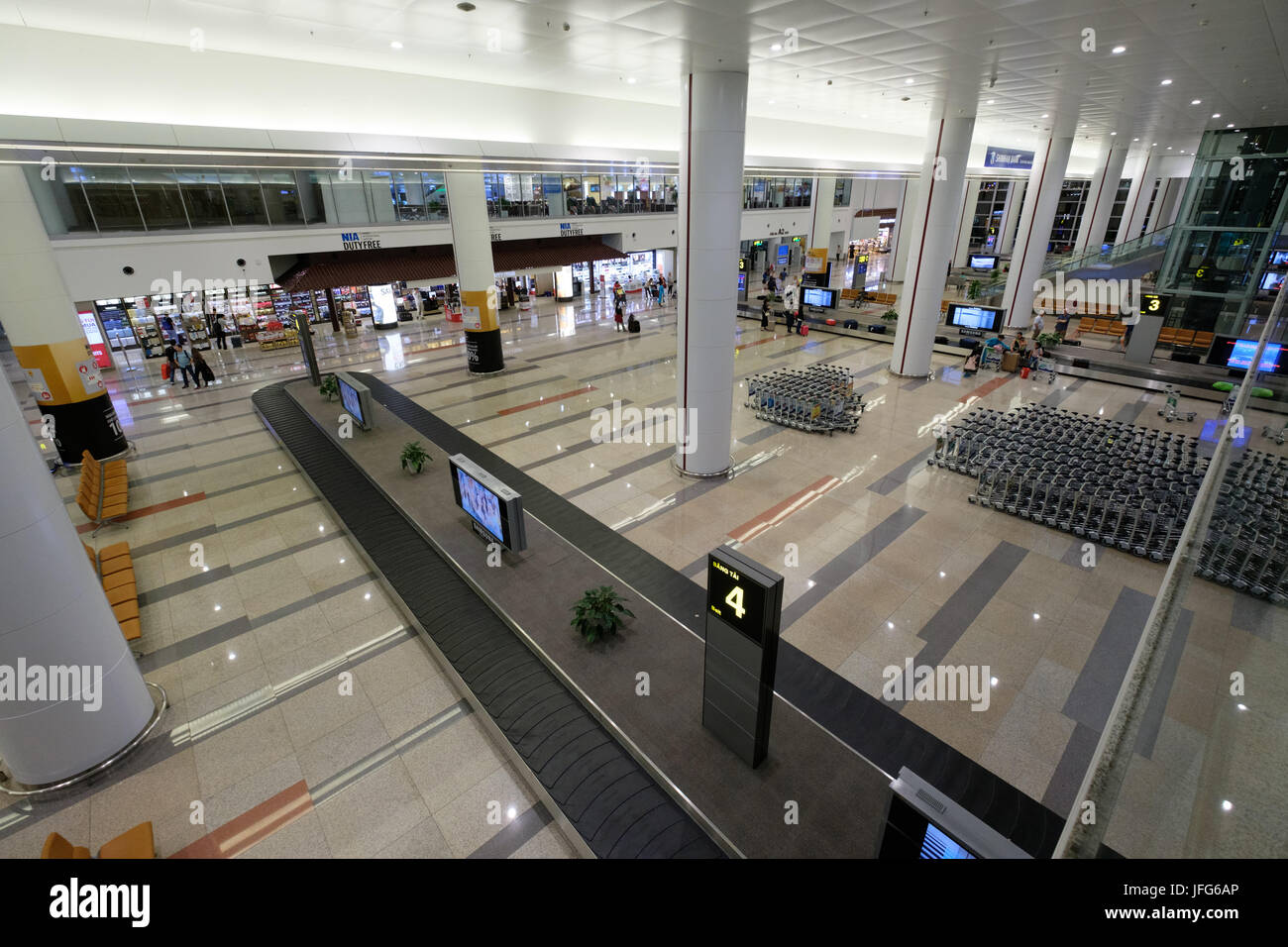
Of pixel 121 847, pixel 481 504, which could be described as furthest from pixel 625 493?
pixel 121 847

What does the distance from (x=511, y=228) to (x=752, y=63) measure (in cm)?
1451

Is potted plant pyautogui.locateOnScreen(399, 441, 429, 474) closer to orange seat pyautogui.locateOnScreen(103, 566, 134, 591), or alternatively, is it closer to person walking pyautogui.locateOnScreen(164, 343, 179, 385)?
orange seat pyautogui.locateOnScreen(103, 566, 134, 591)

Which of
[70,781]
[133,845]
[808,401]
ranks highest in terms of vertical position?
[808,401]

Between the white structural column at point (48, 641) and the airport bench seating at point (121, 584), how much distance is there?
1616 millimetres

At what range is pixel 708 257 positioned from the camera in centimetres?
959

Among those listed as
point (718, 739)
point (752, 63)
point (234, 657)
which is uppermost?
point (752, 63)

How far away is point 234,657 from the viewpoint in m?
7.05

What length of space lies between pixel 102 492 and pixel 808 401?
14.4 metres

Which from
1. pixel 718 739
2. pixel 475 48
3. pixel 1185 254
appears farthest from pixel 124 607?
pixel 1185 254

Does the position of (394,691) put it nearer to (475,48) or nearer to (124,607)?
(124,607)

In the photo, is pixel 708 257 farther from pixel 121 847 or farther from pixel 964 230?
pixel 964 230

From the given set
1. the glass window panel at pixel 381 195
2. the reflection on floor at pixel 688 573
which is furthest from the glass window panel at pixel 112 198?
the glass window panel at pixel 381 195

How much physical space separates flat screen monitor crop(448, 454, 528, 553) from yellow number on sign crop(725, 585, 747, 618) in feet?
12.6

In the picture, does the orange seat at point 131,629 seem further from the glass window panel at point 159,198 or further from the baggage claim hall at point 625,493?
the glass window panel at point 159,198
